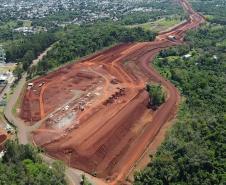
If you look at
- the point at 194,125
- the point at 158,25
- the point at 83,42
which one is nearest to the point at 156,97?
the point at 194,125

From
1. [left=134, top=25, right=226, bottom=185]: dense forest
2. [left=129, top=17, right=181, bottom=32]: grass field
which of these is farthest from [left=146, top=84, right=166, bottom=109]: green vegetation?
[left=129, top=17, right=181, bottom=32]: grass field

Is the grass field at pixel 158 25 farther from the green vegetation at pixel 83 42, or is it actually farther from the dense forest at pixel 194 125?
the dense forest at pixel 194 125

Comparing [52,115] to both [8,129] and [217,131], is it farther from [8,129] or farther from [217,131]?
[217,131]

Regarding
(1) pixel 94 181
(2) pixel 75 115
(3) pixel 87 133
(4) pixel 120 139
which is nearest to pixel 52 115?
(2) pixel 75 115

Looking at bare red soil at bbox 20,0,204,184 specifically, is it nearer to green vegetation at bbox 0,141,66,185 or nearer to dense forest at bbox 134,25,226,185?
dense forest at bbox 134,25,226,185

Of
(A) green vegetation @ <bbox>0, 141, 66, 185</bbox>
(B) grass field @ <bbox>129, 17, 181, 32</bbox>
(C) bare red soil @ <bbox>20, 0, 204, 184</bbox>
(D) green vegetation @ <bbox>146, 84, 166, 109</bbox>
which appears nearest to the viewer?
(A) green vegetation @ <bbox>0, 141, 66, 185</bbox>

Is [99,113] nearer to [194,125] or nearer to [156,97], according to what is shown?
[156,97]
